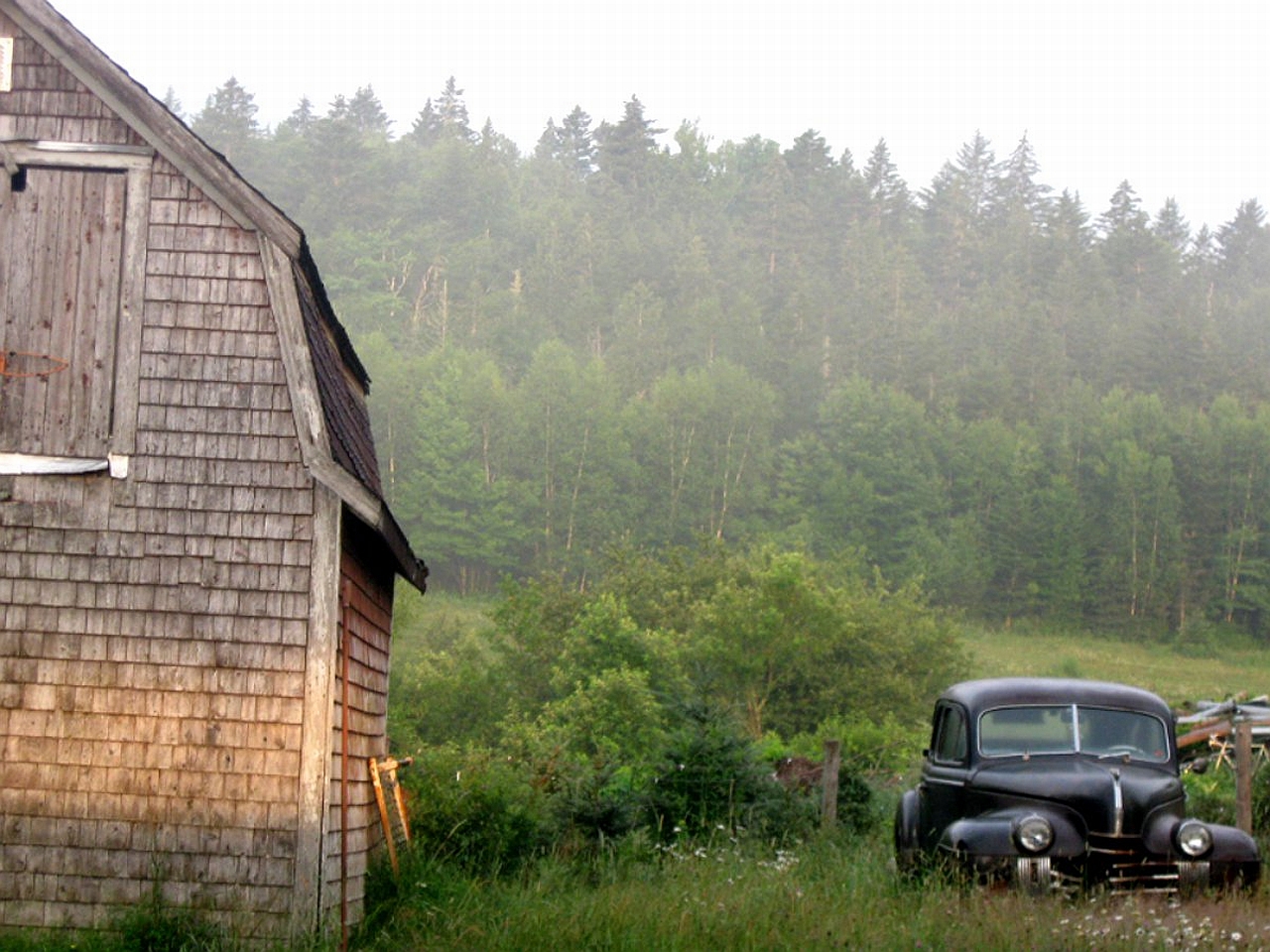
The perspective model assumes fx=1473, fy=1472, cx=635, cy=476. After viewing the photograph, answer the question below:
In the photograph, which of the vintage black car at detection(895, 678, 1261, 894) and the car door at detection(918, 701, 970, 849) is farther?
the car door at detection(918, 701, 970, 849)

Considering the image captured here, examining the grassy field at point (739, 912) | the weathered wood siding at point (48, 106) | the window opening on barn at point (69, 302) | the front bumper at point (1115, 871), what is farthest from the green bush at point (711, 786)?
the weathered wood siding at point (48, 106)

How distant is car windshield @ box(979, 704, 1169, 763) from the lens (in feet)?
39.0

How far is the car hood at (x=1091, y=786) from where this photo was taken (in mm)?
10977

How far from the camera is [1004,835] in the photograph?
10820mm

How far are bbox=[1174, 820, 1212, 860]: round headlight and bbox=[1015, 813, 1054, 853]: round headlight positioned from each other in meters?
0.97

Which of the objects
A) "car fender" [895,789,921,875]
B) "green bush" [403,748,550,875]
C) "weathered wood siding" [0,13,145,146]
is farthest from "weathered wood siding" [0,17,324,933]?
"car fender" [895,789,921,875]

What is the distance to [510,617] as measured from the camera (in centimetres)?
4462

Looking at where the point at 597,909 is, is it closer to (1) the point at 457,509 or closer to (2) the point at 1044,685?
(2) the point at 1044,685

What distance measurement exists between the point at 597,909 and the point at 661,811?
6.21m

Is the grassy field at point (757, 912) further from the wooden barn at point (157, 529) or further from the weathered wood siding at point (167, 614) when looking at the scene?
the weathered wood siding at point (167, 614)

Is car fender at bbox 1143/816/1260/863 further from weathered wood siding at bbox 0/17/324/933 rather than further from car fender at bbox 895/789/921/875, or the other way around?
weathered wood siding at bbox 0/17/324/933

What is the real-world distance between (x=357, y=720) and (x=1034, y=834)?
548 cm

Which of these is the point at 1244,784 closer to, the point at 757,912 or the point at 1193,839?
the point at 1193,839

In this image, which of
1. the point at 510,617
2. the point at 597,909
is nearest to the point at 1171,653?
the point at 510,617
